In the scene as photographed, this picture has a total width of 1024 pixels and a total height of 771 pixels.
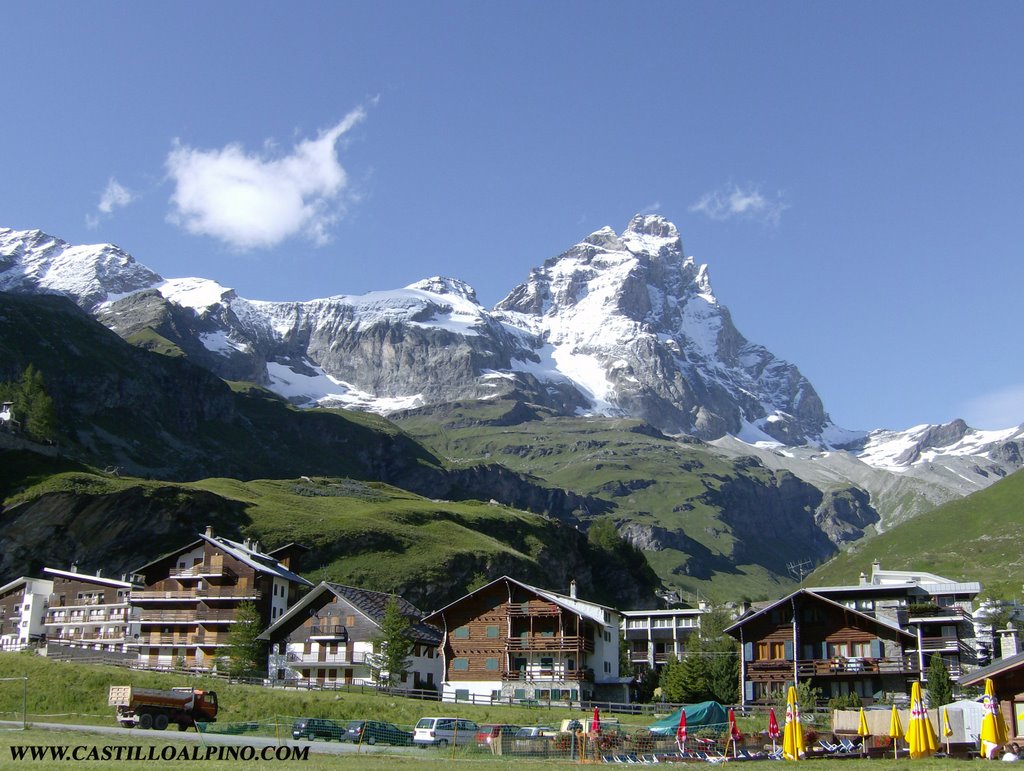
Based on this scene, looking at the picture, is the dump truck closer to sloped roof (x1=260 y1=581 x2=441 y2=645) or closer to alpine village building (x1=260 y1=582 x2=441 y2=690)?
alpine village building (x1=260 y1=582 x2=441 y2=690)

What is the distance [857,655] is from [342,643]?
45.2 meters

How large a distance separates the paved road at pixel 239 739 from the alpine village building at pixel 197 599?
4936cm

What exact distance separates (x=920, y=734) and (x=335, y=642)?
63.9 m

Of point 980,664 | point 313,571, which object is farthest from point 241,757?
point 313,571

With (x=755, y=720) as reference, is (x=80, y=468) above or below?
above

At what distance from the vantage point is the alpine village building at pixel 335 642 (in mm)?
93062

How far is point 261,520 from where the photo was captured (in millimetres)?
169375

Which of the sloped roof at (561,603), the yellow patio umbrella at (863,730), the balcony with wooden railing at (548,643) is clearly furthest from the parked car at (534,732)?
the sloped roof at (561,603)

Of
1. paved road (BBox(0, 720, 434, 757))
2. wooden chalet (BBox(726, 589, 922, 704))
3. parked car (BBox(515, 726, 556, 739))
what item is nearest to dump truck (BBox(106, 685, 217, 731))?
paved road (BBox(0, 720, 434, 757))

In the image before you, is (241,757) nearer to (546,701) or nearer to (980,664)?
(546,701)

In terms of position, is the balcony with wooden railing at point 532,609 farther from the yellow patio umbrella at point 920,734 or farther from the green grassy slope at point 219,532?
the green grassy slope at point 219,532

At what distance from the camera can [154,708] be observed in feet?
178

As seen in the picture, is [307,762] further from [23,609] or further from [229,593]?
[23,609]

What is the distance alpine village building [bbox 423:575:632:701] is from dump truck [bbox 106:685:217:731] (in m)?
34.3
